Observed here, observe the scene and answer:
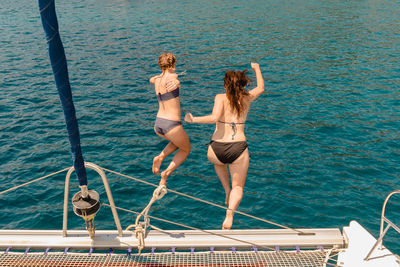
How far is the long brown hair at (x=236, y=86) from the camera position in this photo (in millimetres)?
6402

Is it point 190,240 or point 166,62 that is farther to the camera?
point 166,62

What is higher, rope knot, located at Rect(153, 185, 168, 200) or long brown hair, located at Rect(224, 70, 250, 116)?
long brown hair, located at Rect(224, 70, 250, 116)

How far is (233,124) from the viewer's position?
6.77m

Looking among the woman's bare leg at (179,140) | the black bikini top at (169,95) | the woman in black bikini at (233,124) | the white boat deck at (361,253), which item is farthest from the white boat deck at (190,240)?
the black bikini top at (169,95)

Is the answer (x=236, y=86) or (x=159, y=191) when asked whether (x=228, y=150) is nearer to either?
(x=236, y=86)

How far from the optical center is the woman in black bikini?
6473 mm

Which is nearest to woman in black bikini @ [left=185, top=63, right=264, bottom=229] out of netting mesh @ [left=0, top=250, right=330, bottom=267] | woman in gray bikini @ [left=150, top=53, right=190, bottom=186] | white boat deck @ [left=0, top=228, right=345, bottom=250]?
white boat deck @ [left=0, top=228, right=345, bottom=250]

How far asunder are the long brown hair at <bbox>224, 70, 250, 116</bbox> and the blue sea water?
5.58m

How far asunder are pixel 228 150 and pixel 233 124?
0.45m

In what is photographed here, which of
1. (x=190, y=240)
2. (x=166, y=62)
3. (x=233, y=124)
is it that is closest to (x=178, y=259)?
(x=190, y=240)

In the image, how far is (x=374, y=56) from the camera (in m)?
26.6

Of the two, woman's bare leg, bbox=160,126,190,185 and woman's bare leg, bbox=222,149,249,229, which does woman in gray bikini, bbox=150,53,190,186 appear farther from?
woman's bare leg, bbox=222,149,249,229

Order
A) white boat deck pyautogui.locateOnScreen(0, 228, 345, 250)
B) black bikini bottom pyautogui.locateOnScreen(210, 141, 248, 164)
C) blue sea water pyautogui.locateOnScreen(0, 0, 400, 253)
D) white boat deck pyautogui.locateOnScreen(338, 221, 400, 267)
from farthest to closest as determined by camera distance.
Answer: blue sea water pyautogui.locateOnScreen(0, 0, 400, 253)
black bikini bottom pyautogui.locateOnScreen(210, 141, 248, 164)
white boat deck pyautogui.locateOnScreen(0, 228, 345, 250)
white boat deck pyautogui.locateOnScreen(338, 221, 400, 267)

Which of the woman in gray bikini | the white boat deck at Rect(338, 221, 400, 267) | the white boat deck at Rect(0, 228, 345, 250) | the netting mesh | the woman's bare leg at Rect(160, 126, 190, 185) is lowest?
the netting mesh
